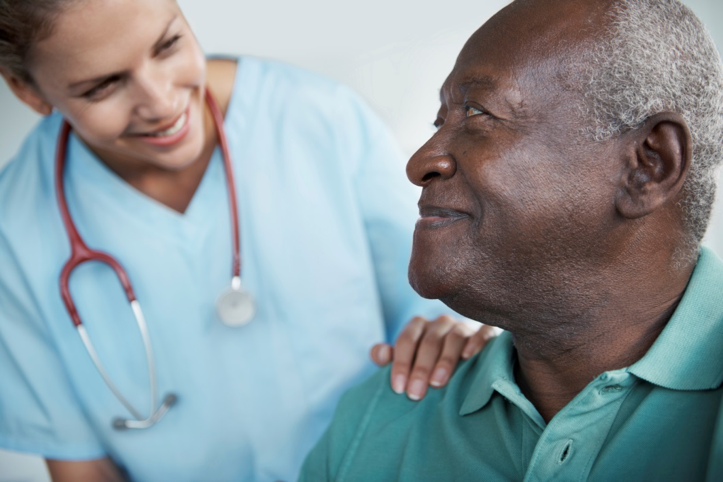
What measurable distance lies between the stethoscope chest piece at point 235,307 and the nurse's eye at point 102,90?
0.42m

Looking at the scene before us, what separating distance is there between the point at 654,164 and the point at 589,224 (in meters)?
0.11

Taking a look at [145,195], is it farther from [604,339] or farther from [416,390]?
[604,339]

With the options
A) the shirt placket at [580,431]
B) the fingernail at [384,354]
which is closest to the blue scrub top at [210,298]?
the fingernail at [384,354]

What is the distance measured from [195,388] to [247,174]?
430mm

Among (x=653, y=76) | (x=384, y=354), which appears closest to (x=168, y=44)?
(x=384, y=354)

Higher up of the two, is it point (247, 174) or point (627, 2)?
point (627, 2)

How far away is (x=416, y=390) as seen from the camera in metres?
1.22

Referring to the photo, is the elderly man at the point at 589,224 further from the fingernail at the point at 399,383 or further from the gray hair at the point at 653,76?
the fingernail at the point at 399,383

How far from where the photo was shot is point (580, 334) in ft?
3.26

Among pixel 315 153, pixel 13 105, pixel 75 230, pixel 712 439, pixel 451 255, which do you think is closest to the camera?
pixel 712 439

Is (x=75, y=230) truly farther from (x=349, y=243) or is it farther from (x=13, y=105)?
(x=13, y=105)

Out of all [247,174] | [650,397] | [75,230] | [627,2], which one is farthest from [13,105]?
[650,397]

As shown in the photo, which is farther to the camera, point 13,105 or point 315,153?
point 13,105

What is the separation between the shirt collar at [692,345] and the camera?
921 mm
